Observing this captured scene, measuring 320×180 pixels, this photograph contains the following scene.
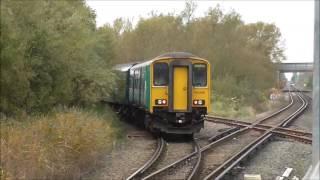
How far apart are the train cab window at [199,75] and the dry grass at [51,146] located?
593cm

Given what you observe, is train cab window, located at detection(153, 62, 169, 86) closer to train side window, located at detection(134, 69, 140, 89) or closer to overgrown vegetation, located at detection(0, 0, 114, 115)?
overgrown vegetation, located at detection(0, 0, 114, 115)

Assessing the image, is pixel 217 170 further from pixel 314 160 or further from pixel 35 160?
pixel 314 160

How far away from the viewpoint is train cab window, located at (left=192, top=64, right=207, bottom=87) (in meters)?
19.3

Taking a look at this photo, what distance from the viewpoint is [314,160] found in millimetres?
3473

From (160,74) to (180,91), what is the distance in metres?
0.89

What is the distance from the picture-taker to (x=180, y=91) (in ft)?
62.7

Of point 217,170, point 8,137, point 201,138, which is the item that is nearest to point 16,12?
point 8,137

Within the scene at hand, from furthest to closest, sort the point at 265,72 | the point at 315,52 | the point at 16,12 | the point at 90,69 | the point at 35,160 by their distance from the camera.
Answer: the point at 265,72, the point at 90,69, the point at 16,12, the point at 35,160, the point at 315,52

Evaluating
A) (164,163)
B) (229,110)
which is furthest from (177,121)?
(229,110)

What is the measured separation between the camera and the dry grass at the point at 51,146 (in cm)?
930

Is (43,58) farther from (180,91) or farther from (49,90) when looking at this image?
(180,91)

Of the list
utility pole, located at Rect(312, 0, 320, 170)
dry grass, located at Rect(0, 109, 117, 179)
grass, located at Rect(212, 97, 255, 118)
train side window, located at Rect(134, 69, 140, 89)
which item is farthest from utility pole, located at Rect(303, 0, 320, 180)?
grass, located at Rect(212, 97, 255, 118)

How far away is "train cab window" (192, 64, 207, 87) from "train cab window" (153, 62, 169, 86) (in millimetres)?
941

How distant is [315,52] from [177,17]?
150 feet
